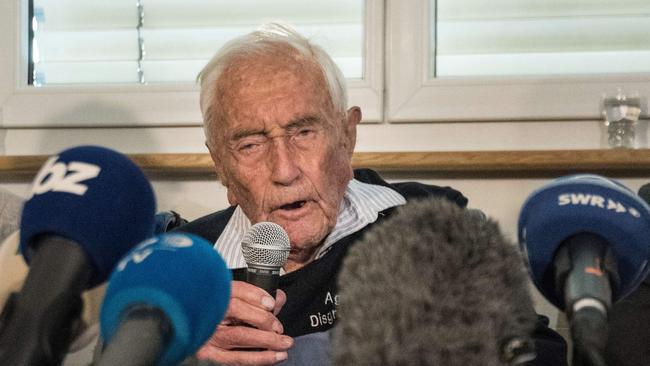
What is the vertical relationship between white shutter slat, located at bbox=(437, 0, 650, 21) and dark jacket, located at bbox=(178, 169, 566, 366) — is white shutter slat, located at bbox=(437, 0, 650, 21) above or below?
above

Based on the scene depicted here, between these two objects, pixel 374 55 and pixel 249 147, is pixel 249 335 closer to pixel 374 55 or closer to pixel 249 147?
pixel 249 147

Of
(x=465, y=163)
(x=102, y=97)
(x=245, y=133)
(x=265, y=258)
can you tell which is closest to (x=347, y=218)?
(x=245, y=133)

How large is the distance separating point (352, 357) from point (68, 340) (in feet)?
0.79

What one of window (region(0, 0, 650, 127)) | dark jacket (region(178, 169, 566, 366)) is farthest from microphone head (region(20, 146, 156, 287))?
window (region(0, 0, 650, 127))

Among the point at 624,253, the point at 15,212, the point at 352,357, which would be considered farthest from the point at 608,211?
the point at 15,212

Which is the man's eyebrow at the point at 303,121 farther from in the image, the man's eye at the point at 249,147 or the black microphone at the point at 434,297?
the black microphone at the point at 434,297

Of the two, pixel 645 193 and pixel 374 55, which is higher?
pixel 374 55

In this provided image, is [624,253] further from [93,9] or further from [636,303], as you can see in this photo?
[93,9]

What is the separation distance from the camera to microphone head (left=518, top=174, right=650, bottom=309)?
0.75m

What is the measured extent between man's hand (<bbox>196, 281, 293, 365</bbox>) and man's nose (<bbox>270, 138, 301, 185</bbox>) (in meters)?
0.35

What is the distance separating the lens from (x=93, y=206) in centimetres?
77

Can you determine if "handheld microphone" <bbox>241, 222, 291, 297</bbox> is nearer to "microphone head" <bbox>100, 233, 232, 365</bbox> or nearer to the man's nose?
"microphone head" <bbox>100, 233, 232, 365</bbox>

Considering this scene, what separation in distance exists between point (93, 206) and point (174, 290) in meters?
0.17

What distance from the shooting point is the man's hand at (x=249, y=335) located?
110cm
